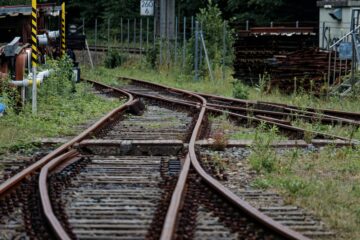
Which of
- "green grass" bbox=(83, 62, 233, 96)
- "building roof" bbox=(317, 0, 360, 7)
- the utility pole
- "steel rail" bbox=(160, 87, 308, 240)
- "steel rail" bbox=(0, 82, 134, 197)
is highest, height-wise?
"building roof" bbox=(317, 0, 360, 7)

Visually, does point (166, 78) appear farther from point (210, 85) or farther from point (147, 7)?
point (147, 7)

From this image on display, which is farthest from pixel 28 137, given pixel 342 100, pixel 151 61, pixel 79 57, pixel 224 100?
pixel 79 57

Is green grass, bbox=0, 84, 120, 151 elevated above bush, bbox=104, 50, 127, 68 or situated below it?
above

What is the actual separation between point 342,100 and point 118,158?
9.64 meters

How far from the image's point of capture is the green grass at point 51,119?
1080 centimetres

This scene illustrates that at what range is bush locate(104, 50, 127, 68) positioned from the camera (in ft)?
112

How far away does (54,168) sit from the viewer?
8.38 m

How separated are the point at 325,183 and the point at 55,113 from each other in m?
7.18

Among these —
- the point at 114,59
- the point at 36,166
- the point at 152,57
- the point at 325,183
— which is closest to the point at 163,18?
the point at 114,59

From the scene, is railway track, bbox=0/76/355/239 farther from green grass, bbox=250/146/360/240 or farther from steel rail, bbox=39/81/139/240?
green grass, bbox=250/146/360/240

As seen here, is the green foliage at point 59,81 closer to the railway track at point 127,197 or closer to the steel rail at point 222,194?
the railway track at point 127,197

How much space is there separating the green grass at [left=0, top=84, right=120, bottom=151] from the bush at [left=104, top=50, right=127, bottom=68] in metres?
16.7

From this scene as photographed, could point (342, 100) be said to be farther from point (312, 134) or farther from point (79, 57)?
point (79, 57)

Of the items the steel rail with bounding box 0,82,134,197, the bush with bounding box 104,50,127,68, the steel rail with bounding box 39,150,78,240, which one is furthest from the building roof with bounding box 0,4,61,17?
the bush with bounding box 104,50,127,68
